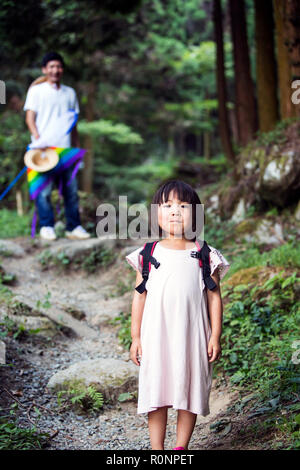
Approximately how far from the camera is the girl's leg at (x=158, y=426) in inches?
103

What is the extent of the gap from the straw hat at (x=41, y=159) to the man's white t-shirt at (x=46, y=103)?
0.21 m

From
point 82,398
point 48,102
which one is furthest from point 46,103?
point 82,398

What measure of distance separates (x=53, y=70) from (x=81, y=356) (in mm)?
3998

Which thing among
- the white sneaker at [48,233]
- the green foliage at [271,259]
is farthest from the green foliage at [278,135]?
the white sneaker at [48,233]

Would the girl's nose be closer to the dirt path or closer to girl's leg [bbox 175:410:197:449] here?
girl's leg [bbox 175:410:197:449]

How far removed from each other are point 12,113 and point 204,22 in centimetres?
1260

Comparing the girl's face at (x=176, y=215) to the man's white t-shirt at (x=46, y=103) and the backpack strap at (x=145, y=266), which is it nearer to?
the backpack strap at (x=145, y=266)

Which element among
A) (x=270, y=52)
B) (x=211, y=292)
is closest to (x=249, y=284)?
(x=211, y=292)

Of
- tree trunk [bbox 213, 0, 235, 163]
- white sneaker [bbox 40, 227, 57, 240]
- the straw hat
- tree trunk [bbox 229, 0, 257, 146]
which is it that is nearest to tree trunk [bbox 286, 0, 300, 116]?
tree trunk [bbox 229, 0, 257, 146]

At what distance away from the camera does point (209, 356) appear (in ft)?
8.68

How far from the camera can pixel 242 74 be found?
9.09m

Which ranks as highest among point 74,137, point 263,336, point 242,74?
point 242,74

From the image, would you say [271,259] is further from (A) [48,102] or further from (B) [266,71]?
(B) [266,71]
